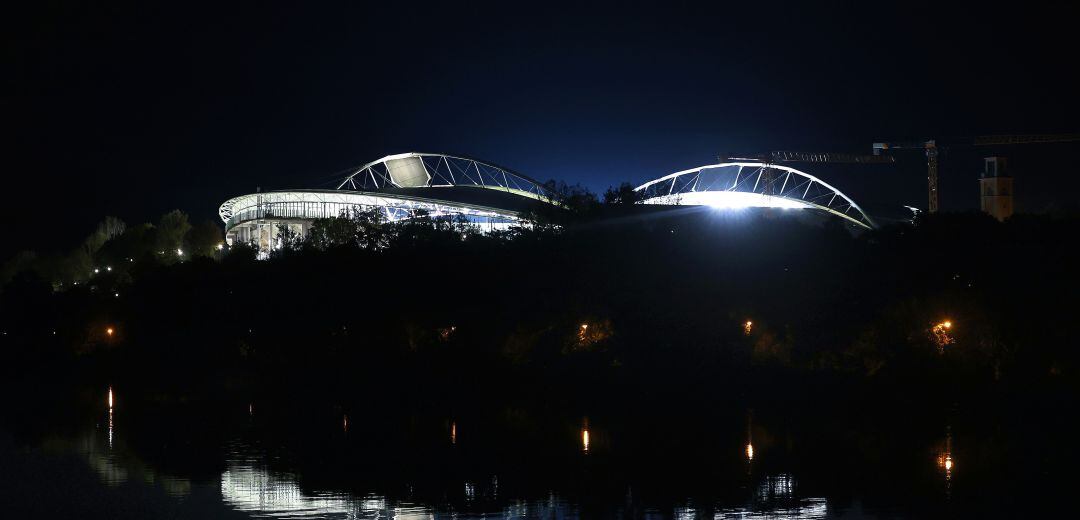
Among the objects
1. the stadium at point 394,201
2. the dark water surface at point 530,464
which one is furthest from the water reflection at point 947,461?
the stadium at point 394,201

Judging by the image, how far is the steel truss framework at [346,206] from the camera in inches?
3285

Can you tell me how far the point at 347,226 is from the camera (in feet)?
230

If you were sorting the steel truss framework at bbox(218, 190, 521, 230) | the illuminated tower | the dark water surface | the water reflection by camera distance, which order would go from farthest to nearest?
1. the illuminated tower
2. the steel truss framework at bbox(218, 190, 521, 230)
3. the water reflection
4. the dark water surface

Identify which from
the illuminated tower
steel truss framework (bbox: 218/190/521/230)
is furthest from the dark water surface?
the illuminated tower

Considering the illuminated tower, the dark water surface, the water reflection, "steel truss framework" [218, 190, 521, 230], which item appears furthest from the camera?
the illuminated tower

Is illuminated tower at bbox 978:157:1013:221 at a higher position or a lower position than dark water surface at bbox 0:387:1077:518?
higher

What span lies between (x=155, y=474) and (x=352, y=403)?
575 inches

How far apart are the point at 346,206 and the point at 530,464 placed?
5450 cm

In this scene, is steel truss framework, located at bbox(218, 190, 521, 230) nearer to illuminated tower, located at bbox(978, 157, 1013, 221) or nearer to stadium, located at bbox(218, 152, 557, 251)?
stadium, located at bbox(218, 152, 557, 251)

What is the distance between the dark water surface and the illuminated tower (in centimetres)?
6098

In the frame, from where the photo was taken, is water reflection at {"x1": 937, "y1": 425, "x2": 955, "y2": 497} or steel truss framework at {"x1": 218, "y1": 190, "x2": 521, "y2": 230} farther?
steel truss framework at {"x1": 218, "y1": 190, "x2": 521, "y2": 230}

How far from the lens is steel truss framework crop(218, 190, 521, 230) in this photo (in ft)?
274

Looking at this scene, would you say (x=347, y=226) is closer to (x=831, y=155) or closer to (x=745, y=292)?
(x=745, y=292)

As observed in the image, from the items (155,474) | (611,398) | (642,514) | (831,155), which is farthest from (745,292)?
(831,155)
